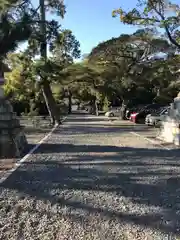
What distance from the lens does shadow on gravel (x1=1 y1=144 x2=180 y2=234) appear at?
14.7ft

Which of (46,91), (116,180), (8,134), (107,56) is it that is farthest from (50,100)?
(116,180)

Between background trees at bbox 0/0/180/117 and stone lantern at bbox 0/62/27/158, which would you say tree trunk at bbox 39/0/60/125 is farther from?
stone lantern at bbox 0/62/27/158

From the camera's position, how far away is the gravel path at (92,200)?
154 inches

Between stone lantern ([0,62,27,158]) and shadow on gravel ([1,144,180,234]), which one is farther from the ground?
stone lantern ([0,62,27,158])

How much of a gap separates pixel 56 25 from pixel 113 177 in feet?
32.0

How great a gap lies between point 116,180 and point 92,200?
1.38 metres

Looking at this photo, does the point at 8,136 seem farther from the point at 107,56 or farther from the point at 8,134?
the point at 107,56

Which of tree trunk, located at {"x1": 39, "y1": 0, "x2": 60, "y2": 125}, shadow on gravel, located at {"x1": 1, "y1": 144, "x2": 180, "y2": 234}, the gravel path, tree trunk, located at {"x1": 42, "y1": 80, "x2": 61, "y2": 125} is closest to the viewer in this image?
the gravel path

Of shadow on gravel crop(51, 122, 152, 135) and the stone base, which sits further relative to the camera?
shadow on gravel crop(51, 122, 152, 135)

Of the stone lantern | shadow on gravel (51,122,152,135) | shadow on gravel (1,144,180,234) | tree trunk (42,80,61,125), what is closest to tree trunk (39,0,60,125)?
tree trunk (42,80,61,125)

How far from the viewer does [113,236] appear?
3754 mm

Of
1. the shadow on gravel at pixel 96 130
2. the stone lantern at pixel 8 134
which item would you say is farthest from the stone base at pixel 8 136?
the shadow on gravel at pixel 96 130

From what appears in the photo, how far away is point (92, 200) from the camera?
5.05 metres

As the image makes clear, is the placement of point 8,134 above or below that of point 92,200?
above
